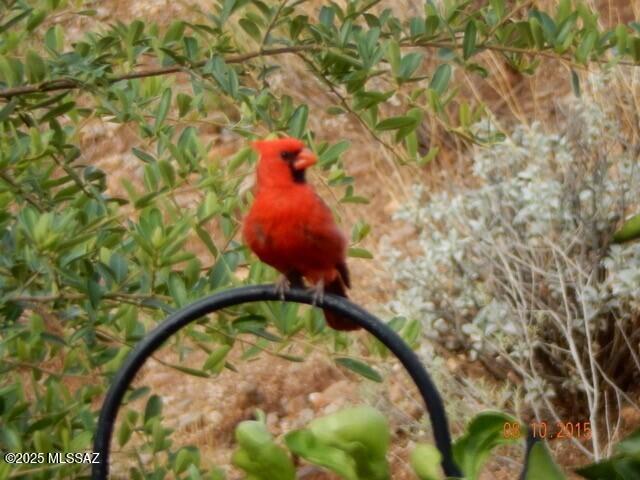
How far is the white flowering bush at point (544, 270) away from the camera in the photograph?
3.55 metres

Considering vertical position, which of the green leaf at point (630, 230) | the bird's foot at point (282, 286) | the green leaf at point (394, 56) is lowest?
the bird's foot at point (282, 286)

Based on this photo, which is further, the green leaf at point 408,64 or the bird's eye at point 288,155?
the green leaf at point 408,64

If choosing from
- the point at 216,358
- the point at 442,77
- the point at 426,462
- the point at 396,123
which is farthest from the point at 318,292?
the point at 442,77

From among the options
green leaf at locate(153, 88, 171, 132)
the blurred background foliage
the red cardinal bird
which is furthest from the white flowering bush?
the red cardinal bird

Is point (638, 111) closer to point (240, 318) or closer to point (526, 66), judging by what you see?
point (526, 66)

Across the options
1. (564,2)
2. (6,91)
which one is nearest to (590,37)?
(564,2)

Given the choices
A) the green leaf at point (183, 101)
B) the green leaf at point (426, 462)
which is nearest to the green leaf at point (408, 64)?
the green leaf at point (183, 101)

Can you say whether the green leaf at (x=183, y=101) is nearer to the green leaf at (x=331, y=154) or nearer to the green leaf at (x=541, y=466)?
the green leaf at (x=331, y=154)

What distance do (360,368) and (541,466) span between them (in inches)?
32.4

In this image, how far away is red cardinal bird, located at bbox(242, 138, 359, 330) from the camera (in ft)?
5.32

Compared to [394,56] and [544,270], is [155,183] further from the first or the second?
[544,270]

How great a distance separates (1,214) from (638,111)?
260 cm

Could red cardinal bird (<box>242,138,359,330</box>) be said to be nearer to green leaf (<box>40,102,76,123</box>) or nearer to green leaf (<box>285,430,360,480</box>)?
green leaf (<box>40,102,76,123</box>)

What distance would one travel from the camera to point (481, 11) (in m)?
2.14
